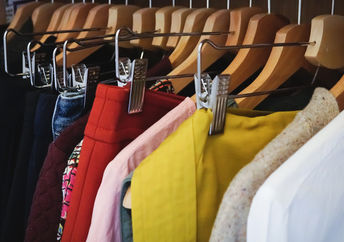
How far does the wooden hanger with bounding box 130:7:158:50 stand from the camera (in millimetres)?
1141

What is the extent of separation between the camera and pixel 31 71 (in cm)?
112

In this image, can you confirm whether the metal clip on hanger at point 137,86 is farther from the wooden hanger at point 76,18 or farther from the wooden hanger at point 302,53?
the wooden hanger at point 76,18

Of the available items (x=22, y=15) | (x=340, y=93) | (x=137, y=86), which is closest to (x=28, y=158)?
(x=137, y=86)

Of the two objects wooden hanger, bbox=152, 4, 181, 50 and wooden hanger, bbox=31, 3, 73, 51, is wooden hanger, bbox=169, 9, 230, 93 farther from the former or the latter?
wooden hanger, bbox=31, 3, 73, 51

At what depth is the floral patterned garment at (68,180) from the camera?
0.83m

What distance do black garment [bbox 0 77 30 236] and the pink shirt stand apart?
0.42 meters

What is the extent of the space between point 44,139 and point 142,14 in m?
0.36

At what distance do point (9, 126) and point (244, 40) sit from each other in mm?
486

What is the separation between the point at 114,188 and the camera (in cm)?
71

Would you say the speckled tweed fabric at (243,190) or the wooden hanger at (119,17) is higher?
the wooden hanger at (119,17)

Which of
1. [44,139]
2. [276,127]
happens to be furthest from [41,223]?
[276,127]

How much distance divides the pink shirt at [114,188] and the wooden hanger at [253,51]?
25 centimetres

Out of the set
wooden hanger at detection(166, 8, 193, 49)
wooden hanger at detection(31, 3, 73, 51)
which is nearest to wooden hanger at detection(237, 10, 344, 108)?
wooden hanger at detection(166, 8, 193, 49)

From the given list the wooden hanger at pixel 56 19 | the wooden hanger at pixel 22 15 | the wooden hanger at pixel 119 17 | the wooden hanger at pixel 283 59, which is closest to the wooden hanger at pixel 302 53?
the wooden hanger at pixel 283 59
